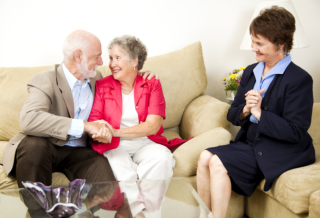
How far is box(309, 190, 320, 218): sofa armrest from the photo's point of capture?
1.17 m

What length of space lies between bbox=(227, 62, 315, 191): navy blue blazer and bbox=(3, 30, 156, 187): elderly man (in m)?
0.82

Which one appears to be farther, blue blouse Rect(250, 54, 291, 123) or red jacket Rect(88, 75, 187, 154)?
red jacket Rect(88, 75, 187, 154)

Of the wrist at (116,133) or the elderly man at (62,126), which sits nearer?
the elderly man at (62,126)

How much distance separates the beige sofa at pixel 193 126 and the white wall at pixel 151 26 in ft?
1.18

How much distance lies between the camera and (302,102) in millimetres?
1423

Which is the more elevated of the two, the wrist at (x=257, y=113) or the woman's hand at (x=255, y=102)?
the woman's hand at (x=255, y=102)

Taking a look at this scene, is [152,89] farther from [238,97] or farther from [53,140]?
[53,140]

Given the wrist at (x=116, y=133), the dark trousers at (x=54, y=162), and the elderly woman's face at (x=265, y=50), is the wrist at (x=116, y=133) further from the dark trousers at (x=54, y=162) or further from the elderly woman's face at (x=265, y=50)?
the elderly woman's face at (x=265, y=50)

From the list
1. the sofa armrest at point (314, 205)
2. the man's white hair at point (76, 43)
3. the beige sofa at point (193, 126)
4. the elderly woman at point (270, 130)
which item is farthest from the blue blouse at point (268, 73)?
the man's white hair at point (76, 43)

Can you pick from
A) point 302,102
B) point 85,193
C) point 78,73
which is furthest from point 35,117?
point 302,102

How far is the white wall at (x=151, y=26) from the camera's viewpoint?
2.23m

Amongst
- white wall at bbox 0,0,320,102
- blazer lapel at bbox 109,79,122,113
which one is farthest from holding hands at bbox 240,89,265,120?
white wall at bbox 0,0,320,102

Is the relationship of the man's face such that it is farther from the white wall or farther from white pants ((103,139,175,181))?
the white wall

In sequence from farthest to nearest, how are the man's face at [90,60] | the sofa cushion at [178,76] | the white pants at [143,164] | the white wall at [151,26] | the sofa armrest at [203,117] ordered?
the white wall at [151,26]
the sofa cushion at [178,76]
the sofa armrest at [203,117]
the man's face at [90,60]
the white pants at [143,164]
